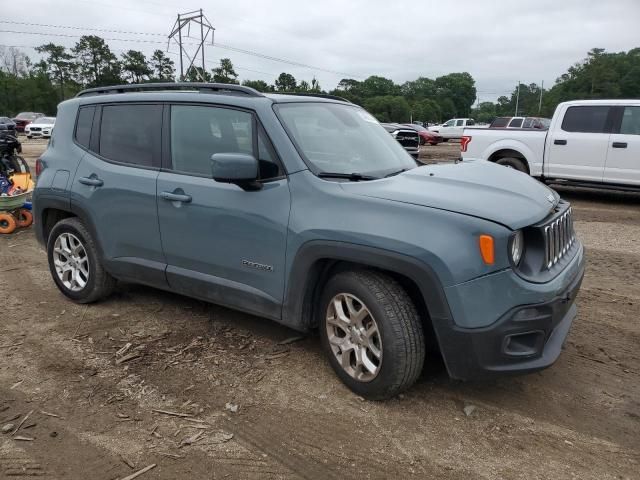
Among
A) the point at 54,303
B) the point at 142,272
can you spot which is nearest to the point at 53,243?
the point at 54,303

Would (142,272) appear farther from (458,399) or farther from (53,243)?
(458,399)

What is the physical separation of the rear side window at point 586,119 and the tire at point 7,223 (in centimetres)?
954

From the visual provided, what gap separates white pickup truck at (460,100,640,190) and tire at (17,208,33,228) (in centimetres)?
828

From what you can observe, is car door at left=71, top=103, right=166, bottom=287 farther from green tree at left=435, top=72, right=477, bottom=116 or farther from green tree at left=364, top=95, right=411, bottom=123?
green tree at left=435, top=72, right=477, bottom=116

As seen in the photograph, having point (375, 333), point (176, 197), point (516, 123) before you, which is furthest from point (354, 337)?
point (516, 123)

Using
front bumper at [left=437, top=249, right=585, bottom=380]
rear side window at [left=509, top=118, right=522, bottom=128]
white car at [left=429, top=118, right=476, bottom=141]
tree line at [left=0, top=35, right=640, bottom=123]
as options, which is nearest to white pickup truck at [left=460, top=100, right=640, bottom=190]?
front bumper at [left=437, top=249, right=585, bottom=380]

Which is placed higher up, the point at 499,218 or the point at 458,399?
the point at 499,218

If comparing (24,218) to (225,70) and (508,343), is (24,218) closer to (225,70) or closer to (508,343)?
(508,343)

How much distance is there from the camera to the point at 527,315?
2.75 m

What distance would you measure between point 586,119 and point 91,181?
902cm

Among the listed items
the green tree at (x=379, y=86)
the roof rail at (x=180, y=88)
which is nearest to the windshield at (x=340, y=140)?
Result: the roof rail at (x=180, y=88)

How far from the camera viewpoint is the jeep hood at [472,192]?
113 inches

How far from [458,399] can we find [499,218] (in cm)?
115

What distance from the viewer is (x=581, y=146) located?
9977mm
